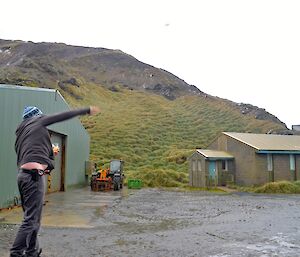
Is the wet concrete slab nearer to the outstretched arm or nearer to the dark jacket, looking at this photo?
the dark jacket

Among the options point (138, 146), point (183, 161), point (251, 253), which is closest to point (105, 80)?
point (138, 146)

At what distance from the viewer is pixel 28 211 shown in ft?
15.8

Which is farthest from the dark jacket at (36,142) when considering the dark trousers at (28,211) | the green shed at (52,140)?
the green shed at (52,140)

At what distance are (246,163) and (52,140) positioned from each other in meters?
13.8

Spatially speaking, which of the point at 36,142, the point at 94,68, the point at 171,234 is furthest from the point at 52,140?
the point at 94,68

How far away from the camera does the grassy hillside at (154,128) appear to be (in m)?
39.0

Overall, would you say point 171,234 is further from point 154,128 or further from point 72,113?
point 154,128

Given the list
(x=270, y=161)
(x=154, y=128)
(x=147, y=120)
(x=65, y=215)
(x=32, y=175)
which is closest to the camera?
(x=32, y=175)

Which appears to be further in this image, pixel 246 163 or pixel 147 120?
pixel 147 120

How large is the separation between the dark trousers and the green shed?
862 centimetres

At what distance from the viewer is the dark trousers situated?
4781 millimetres

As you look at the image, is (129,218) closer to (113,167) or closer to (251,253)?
(251,253)

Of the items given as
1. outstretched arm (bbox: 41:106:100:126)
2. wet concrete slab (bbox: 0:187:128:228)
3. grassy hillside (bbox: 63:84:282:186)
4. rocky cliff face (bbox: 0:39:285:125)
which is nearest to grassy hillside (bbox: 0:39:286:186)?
grassy hillside (bbox: 63:84:282:186)

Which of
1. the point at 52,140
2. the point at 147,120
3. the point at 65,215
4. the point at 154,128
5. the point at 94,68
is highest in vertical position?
the point at 94,68
